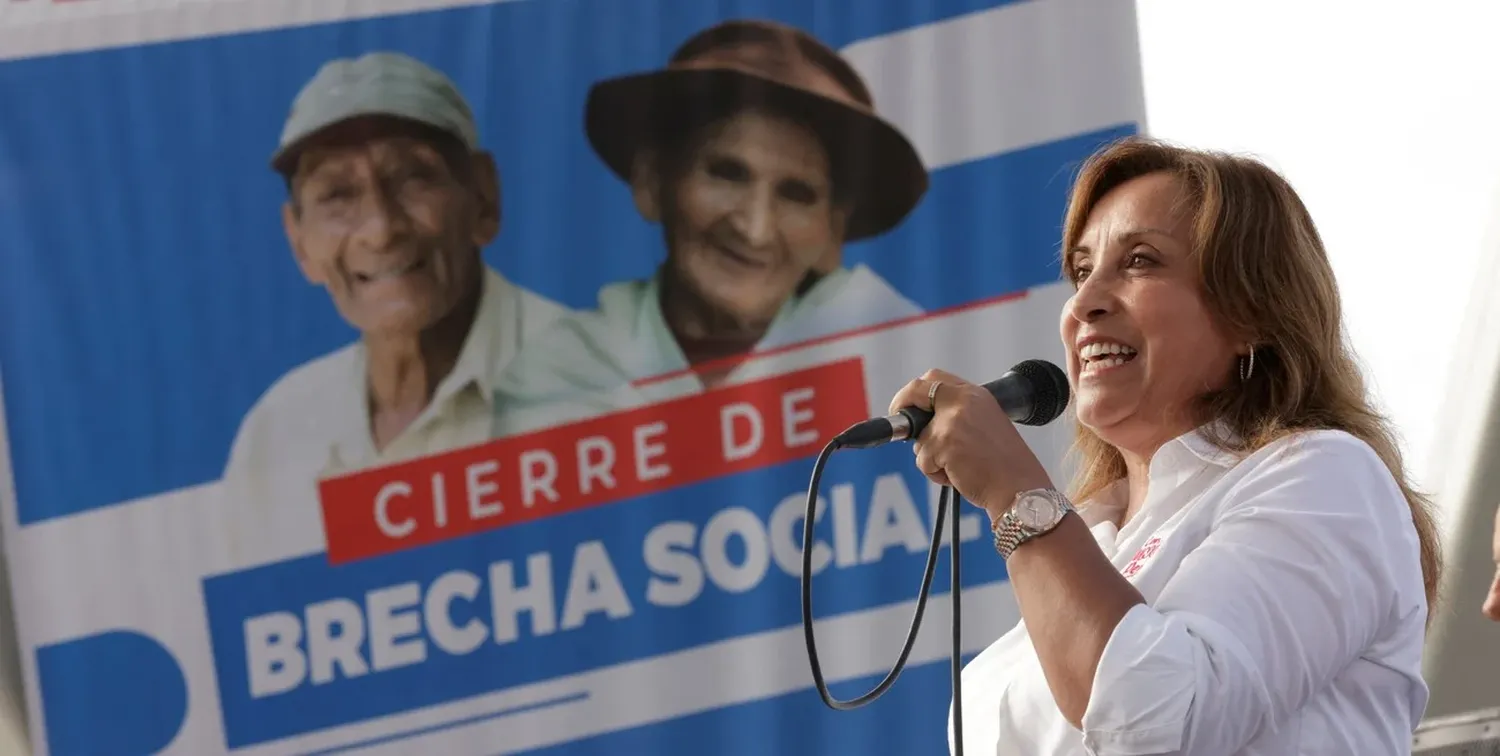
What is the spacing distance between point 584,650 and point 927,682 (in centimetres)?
72

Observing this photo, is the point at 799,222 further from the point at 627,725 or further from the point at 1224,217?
the point at 1224,217

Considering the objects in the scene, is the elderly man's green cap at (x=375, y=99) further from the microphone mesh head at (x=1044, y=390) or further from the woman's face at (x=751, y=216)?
the microphone mesh head at (x=1044, y=390)

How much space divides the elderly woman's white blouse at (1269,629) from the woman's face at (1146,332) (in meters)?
0.08

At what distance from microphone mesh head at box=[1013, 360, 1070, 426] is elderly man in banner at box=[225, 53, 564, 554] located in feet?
6.81

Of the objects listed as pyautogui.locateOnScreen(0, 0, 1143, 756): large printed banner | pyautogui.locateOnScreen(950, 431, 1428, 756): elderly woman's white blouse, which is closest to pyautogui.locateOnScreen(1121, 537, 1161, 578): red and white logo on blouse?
pyautogui.locateOnScreen(950, 431, 1428, 756): elderly woman's white blouse

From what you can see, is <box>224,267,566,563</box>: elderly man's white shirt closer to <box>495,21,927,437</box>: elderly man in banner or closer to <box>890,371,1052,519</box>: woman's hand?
<box>495,21,927,437</box>: elderly man in banner

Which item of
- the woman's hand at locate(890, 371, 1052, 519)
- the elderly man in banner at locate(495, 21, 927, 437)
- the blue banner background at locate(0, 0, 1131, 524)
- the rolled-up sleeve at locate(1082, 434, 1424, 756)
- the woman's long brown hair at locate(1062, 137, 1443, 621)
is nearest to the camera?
the rolled-up sleeve at locate(1082, 434, 1424, 756)

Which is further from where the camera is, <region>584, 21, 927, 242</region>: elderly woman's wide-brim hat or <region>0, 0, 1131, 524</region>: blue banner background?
<region>584, 21, 927, 242</region>: elderly woman's wide-brim hat

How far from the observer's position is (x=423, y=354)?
3.34 meters

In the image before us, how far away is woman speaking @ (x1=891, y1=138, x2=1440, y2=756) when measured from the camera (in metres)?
1.16

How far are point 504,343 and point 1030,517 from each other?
Result: 88.4 inches

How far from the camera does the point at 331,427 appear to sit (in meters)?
3.29

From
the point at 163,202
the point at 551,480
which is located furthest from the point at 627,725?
the point at 163,202

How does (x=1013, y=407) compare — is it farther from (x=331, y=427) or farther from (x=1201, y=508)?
(x=331, y=427)
